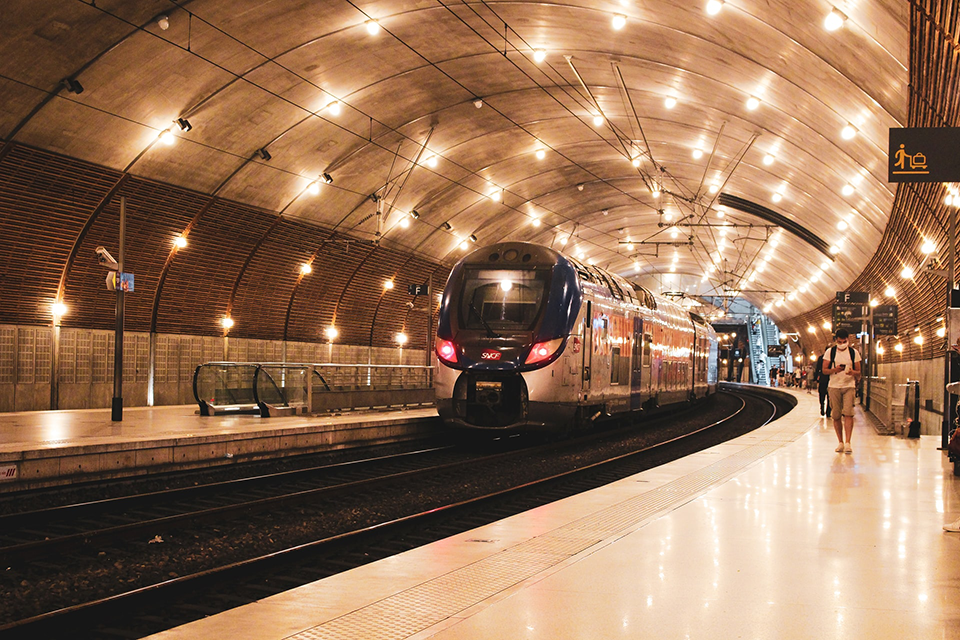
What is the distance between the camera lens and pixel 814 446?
48.9 feet

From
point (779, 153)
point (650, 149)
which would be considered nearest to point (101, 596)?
point (779, 153)

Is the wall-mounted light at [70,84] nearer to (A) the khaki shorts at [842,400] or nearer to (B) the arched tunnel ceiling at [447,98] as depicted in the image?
(B) the arched tunnel ceiling at [447,98]

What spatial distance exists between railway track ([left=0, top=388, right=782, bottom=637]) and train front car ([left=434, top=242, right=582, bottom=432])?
32.4 inches

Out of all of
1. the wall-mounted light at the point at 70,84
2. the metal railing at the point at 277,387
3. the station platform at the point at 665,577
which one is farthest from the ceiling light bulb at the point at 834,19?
the wall-mounted light at the point at 70,84

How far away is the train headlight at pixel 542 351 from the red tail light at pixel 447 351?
1268 mm

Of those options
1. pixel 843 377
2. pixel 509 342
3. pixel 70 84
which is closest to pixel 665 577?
pixel 843 377

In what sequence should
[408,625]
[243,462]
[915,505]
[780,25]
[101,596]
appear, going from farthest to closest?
1. [780,25]
2. [243,462]
3. [915,505]
4. [101,596]
5. [408,625]

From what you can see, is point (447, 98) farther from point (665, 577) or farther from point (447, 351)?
point (665, 577)

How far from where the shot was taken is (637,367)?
71.5 feet

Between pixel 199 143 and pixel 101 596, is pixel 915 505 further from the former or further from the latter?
pixel 199 143

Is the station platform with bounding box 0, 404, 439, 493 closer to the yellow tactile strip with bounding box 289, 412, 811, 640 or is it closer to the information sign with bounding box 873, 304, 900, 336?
the yellow tactile strip with bounding box 289, 412, 811, 640

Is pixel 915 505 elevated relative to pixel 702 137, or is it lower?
lower

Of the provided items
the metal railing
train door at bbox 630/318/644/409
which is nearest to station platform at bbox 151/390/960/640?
the metal railing

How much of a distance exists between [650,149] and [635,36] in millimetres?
11437
